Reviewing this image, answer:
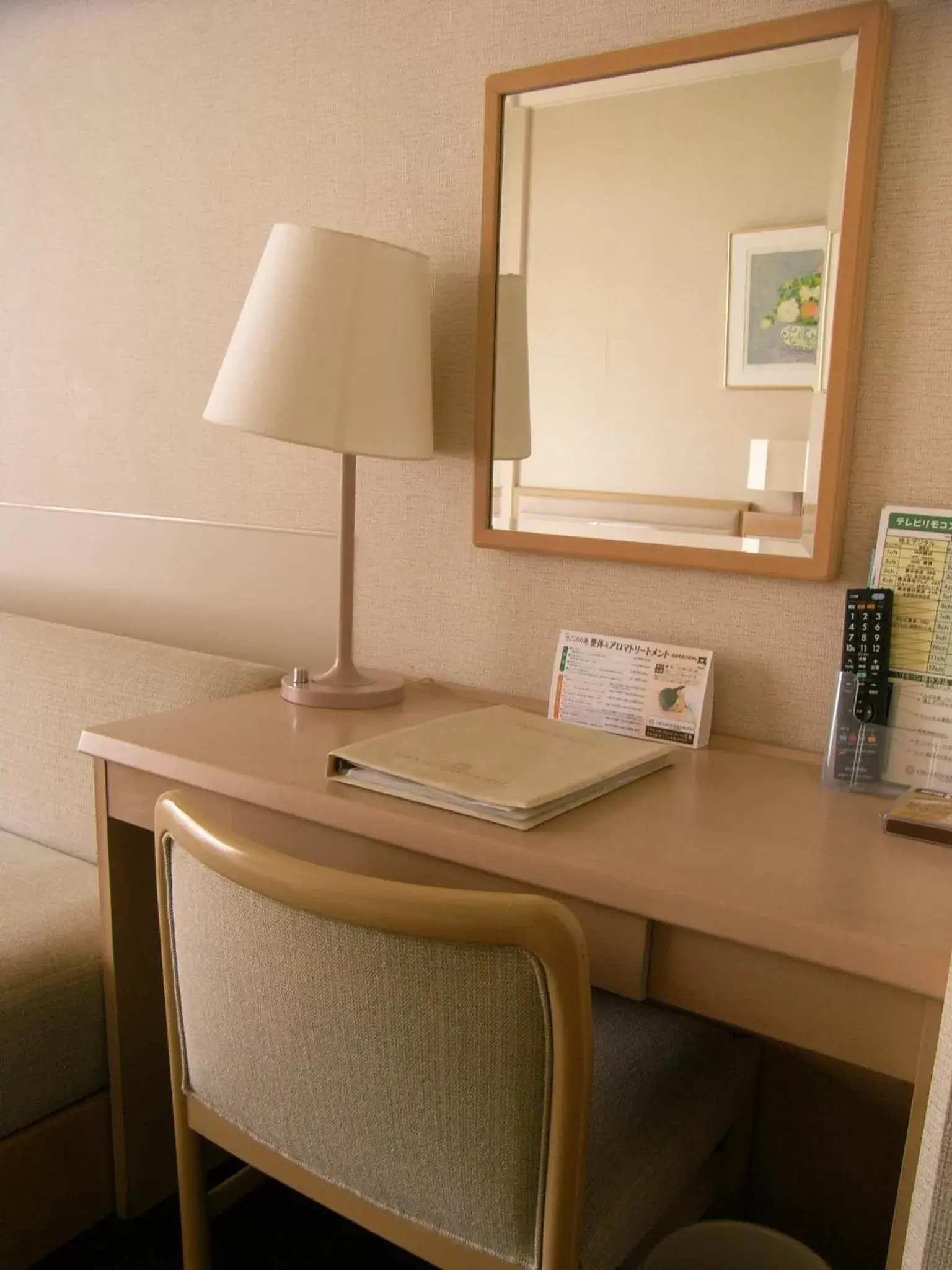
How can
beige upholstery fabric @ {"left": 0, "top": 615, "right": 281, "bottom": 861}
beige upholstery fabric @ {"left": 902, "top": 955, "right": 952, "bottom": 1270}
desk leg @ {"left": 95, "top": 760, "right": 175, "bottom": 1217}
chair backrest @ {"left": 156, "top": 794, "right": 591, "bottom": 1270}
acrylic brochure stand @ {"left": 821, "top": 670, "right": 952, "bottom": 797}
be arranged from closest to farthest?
beige upholstery fabric @ {"left": 902, "top": 955, "right": 952, "bottom": 1270}, chair backrest @ {"left": 156, "top": 794, "right": 591, "bottom": 1270}, acrylic brochure stand @ {"left": 821, "top": 670, "right": 952, "bottom": 797}, desk leg @ {"left": 95, "top": 760, "right": 175, "bottom": 1217}, beige upholstery fabric @ {"left": 0, "top": 615, "right": 281, "bottom": 861}

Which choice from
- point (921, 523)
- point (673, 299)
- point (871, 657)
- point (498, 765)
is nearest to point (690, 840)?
point (498, 765)

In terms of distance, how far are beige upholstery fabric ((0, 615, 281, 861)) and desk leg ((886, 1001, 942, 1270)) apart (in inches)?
42.6

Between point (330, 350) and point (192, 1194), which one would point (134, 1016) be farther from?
point (330, 350)

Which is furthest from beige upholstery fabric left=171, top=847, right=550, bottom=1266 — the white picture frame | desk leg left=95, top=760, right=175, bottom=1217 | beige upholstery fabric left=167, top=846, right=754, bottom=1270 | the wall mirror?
the white picture frame

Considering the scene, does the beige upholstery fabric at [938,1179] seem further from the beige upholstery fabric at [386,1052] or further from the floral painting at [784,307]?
the floral painting at [784,307]

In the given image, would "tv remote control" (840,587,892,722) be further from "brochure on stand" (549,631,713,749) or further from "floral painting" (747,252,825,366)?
"floral painting" (747,252,825,366)

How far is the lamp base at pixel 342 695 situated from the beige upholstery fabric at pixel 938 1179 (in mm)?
932

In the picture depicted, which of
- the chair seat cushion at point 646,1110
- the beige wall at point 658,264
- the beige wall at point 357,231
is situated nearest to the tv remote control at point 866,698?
the beige wall at point 357,231

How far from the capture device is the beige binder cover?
3.36ft

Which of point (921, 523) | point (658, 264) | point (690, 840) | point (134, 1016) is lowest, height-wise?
point (134, 1016)

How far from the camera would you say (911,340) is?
118 centimetres

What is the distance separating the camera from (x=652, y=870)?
2.96 ft

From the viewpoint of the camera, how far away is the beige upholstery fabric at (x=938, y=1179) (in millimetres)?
599

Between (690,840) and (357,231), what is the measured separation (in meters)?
1.13
